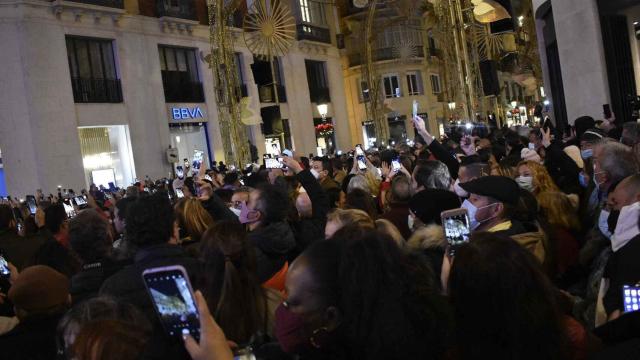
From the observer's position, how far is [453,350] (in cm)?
228

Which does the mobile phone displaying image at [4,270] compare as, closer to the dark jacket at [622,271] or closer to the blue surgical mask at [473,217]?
the blue surgical mask at [473,217]

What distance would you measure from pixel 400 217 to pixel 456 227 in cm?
244

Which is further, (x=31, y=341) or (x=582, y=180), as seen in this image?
(x=582, y=180)

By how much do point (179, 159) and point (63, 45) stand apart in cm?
755

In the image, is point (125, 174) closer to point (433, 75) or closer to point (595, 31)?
point (595, 31)

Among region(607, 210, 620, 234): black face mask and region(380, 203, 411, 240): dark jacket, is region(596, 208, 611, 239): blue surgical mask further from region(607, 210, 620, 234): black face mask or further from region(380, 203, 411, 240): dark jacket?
region(380, 203, 411, 240): dark jacket

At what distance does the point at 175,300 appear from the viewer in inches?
88.5

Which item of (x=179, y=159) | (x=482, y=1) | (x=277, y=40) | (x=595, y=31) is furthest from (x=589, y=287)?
(x=179, y=159)

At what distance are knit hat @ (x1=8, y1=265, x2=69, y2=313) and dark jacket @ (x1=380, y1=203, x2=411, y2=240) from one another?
2997 millimetres

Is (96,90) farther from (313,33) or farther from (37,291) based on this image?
(37,291)

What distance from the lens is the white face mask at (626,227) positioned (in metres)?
3.41

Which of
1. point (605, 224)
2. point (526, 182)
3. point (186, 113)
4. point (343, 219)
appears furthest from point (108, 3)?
point (605, 224)

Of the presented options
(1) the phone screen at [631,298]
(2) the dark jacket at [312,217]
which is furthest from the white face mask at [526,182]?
(1) the phone screen at [631,298]

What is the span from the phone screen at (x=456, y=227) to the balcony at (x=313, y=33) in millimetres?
33025
